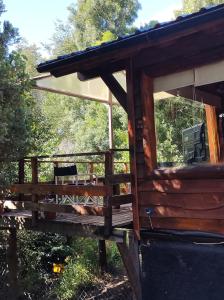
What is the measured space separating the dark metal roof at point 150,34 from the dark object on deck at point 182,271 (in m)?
2.41

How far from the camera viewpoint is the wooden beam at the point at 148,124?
4.60 m

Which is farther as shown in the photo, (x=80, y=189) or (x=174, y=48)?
(x=80, y=189)

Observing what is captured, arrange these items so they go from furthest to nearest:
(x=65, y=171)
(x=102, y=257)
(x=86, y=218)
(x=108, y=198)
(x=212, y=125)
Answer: (x=102, y=257)
(x=212, y=125)
(x=65, y=171)
(x=86, y=218)
(x=108, y=198)

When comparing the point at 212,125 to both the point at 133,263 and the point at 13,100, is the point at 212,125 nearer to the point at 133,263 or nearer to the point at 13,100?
the point at 133,263

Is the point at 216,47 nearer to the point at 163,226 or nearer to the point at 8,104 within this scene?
the point at 163,226

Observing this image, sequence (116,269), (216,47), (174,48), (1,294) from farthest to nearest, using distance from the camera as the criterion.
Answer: (116,269) → (1,294) → (174,48) → (216,47)

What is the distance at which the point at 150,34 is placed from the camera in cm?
398

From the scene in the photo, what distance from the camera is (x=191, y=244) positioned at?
14.0ft

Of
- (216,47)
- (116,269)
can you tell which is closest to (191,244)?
(216,47)

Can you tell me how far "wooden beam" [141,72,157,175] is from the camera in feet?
15.1

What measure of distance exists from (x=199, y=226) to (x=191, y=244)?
0.23 metres

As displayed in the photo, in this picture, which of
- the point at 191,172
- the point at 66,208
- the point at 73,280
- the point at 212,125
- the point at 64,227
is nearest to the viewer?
the point at 191,172

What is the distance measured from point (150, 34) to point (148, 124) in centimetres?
115

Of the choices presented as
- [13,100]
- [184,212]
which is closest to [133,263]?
[184,212]
